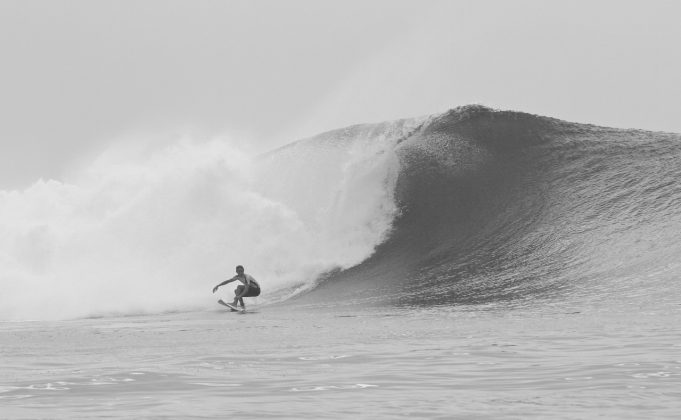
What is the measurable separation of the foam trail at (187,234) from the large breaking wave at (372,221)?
0.16ft

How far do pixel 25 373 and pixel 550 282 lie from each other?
34.0 ft

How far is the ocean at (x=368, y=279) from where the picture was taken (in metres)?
6.80

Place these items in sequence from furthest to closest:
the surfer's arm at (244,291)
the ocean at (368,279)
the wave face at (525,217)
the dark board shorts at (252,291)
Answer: the dark board shorts at (252,291)
the surfer's arm at (244,291)
the wave face at (525,217)
the ocean at (368,279)

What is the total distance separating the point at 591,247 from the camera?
1817cm

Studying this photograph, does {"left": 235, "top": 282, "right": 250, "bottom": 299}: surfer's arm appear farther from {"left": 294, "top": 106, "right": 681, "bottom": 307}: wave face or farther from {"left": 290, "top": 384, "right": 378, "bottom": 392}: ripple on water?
{"left": 290, "top": 384, "right": 378, "bottom": 392}: ripple on water

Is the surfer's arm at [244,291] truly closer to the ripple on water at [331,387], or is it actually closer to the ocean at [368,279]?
the ocean at [368,279]

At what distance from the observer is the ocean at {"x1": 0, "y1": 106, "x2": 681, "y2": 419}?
6797 millimetres

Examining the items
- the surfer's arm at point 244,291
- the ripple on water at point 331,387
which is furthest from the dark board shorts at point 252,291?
the ripple on water at point 331,387

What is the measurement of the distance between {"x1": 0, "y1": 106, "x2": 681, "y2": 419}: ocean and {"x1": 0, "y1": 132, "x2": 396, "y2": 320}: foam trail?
0.07 meters

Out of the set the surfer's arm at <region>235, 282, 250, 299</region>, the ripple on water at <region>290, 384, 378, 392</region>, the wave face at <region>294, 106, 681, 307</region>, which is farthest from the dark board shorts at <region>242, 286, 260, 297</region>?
the ripple on water at <region>290, 384, 378, 392</region>

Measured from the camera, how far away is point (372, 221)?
23469 millimetres

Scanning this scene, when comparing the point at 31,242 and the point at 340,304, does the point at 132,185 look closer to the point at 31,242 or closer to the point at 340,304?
the point at 31,242

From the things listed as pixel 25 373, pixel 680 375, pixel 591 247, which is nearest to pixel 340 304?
pixel 591 247

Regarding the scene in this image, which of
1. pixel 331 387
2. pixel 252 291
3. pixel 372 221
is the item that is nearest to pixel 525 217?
pixel 372 221
